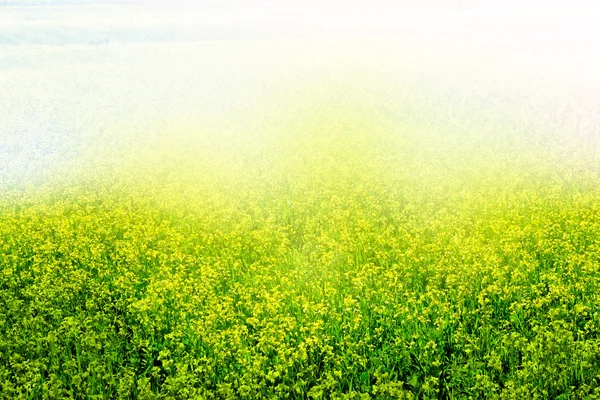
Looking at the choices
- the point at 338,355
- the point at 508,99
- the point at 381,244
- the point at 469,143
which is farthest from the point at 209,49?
the point at 338,355

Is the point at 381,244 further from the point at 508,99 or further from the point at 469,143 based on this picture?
the point at 508,99

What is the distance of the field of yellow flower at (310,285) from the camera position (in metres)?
7.28

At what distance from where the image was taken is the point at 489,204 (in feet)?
41.7

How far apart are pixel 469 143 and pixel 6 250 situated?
40.4ft

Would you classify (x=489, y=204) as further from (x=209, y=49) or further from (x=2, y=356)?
(x=209, y=49)

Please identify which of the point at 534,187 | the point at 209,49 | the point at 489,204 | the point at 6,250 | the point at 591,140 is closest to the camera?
the point at 6,250

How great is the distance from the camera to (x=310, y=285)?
9398 mm

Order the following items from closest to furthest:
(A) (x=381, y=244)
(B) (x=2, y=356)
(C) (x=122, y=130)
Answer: (B) (x=2, y=356) < (A) (x=381, y=244) < (C) (x=122, y=130)

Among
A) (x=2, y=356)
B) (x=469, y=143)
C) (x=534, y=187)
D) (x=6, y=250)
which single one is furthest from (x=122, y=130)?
(x=2, y=356)

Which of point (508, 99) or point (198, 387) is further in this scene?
point (508, 99)

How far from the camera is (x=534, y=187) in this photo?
1418 cm

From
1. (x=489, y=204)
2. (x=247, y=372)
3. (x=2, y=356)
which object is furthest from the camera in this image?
(x=489, y=204)

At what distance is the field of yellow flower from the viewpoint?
7.28 meters

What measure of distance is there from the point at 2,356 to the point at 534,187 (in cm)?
1024
